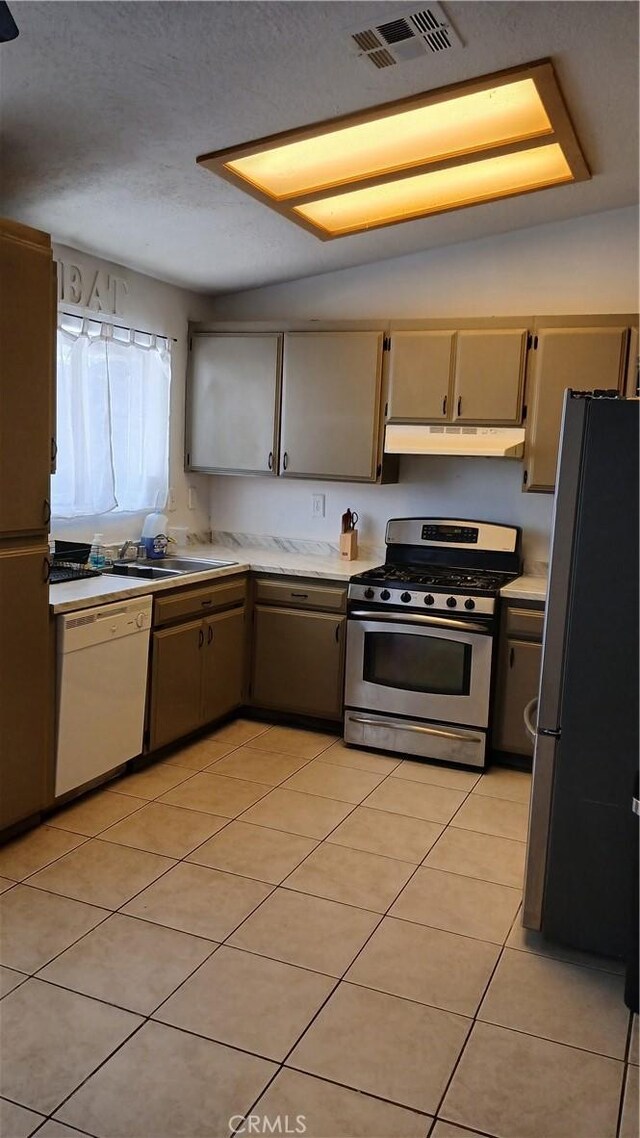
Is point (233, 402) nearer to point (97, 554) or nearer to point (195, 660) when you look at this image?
point (97, 554)

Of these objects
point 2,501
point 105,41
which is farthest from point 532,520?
point 105,41

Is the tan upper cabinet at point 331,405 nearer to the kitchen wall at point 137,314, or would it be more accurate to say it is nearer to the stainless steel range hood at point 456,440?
the stainless steel range hood at point 456,440

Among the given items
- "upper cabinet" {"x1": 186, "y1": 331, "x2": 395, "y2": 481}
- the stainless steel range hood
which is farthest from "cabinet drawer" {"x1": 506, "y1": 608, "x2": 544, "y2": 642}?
"upper cabinet" {"x1": 186, "y1": 331, "x2": 395, "y2": 481}

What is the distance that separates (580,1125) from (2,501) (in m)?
2.44

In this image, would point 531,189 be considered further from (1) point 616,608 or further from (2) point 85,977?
(2) point 85,977

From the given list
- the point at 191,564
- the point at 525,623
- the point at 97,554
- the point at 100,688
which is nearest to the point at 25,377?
the point at 100,688

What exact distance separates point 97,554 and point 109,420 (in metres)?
0.69

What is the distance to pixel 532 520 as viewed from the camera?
14.5 ft

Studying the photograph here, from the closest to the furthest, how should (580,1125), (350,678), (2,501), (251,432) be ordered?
(580,1125) → (2,501) → (350,678) → (251,432)

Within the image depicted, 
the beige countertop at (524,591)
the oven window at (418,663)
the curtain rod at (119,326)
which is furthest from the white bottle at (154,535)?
the beige countertop at (524,591)

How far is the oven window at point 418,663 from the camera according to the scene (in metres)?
3.99

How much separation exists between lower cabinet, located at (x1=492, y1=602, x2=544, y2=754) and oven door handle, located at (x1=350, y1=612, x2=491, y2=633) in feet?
0.48

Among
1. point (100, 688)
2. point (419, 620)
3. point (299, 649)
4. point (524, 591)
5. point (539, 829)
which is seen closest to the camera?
point (539, 829)

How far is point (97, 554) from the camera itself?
4.18 meters
